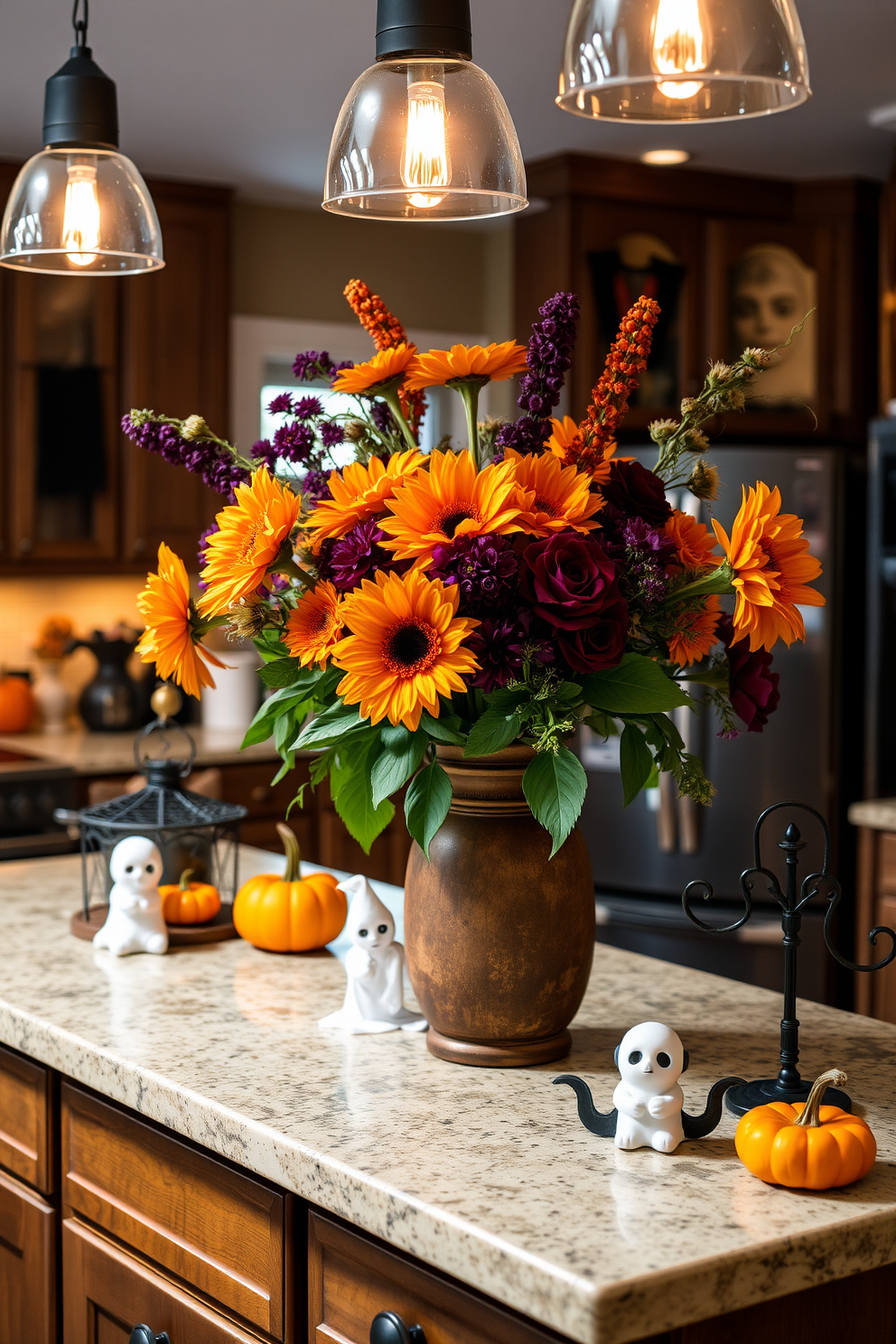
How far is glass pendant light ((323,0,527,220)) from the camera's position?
128 centimetres

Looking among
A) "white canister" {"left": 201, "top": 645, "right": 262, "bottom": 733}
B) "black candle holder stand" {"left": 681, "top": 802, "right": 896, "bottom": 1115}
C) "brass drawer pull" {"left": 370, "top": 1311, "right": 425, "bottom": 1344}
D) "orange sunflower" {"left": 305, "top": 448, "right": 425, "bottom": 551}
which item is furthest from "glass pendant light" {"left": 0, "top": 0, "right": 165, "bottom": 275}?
"white canister" {"left": 201, "top": 645, "right": 262, "bottom": 733}

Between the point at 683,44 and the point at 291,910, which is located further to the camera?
the point at 291,910

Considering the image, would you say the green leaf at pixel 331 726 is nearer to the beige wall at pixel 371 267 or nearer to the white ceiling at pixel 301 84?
the white ceiling at pixel 301 84

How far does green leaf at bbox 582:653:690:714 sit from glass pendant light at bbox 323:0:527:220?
448 millimetres

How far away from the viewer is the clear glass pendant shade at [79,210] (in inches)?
67.1

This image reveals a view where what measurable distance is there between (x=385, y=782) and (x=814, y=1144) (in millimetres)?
478

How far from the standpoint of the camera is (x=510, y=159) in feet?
4.33

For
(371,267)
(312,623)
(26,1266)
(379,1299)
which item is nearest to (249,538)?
(312,623)

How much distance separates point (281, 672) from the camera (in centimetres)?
141

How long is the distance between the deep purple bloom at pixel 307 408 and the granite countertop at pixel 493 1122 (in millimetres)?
640

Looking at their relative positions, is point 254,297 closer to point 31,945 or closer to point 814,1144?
point 31,945

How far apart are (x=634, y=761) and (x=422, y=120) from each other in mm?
616

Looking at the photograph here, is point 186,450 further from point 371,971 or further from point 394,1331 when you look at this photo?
point 394,1331

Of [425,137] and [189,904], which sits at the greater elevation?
[425,137]
